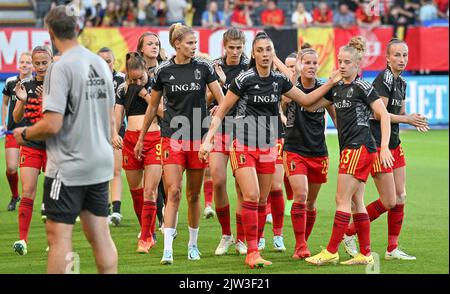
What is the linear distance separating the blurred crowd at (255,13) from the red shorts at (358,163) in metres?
17.1

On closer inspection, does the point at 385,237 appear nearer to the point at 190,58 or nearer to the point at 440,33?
the point at 190,58

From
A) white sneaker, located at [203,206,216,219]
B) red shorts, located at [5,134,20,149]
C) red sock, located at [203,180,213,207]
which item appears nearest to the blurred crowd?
red shorts, located at [5,134,20,149]

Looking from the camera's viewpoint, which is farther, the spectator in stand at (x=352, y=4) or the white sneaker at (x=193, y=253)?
Answer: the spectator in stand at (x=352, y=4)

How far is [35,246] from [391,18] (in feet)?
62.7

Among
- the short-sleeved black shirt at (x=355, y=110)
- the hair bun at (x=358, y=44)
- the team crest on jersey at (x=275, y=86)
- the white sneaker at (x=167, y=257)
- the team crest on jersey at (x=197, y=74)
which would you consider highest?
the hair bun at (x=358, y=44)

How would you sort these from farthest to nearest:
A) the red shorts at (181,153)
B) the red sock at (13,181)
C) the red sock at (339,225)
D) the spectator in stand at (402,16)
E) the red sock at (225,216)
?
the spectator in stand at (402,16) → the red sock at (13,181) → the red sock at (225,216) → the red shorts at (181,153) → the red sock at (339,225)

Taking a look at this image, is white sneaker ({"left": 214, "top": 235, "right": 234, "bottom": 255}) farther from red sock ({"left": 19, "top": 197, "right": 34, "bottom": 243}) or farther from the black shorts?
the black shorts

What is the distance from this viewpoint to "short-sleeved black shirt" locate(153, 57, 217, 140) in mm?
9758

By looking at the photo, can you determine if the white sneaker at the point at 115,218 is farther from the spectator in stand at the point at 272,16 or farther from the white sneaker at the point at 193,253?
the spectator in stand at the point at 272,16

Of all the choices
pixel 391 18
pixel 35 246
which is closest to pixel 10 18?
pixel 391 18

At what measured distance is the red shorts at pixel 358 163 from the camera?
9.41 metres

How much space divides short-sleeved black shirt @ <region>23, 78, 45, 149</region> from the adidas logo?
340 centimetres

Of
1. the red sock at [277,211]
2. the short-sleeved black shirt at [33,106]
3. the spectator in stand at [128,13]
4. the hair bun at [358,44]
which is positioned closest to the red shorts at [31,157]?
the short-sleeved black shirt at [33,106]

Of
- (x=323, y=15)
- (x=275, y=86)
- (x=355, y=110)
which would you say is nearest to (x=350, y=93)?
(x=355, y=110)
